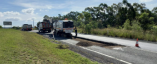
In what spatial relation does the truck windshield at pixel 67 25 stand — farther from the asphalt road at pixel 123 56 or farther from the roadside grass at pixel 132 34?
the asphalt road at pixel 123 56

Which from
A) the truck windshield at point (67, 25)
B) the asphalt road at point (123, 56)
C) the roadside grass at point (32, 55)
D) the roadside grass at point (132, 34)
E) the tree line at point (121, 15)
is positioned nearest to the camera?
the roadside grass at point (32, 55)

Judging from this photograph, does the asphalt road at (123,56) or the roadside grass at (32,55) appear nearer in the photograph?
the roadside grass at (32,55)

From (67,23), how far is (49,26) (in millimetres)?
10978

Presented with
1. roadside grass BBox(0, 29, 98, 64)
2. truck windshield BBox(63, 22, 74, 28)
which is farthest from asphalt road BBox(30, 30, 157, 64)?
truck windshield BBox(63, 22, 74, 28)

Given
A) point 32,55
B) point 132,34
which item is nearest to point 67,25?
point 132,34

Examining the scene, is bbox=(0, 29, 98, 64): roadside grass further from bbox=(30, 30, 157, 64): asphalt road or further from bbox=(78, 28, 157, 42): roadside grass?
bbox=(78, 28, 157, 42): roadside grass

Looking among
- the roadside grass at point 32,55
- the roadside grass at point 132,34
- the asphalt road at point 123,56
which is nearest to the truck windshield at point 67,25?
the roadside grass at point 132,34

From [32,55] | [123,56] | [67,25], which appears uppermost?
[67,25]

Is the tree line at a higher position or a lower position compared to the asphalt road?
higher

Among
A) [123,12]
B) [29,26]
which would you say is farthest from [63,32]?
[123,12]

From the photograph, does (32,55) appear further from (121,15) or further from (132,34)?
(121,15)

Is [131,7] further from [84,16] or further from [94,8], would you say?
[84,16]

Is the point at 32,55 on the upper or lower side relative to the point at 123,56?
upper

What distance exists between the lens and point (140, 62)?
243 inches
